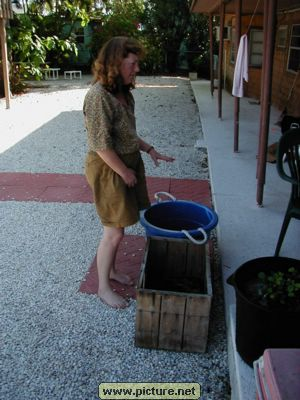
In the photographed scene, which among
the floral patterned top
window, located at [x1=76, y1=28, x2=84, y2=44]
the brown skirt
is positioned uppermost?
window, located at [x1=76, y1=28, x2=84, y2=44]

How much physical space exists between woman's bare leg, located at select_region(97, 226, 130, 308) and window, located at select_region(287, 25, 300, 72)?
7257 millimetres

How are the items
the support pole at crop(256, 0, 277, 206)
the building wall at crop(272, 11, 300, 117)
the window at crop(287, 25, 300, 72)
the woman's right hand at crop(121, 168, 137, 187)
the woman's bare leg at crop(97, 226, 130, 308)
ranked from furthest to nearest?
1. the window at crop(287, 25, 300, 72)
2. the building wall at crop(272, 11, 300, 117)
3. the support pole at crop(256, 0, 277, 206)
4. the woman's bare leg at crop(97, 226, 130, 308)
5. the woman's right hand at crop(121, 168, 137, 187)

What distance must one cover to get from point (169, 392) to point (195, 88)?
12664 mm

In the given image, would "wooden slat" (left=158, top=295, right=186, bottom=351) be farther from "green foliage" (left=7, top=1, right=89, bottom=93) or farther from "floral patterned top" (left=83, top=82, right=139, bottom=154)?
"green foliage" (left=7, top=1, right=89, bottom=93)

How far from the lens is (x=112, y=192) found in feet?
8.42

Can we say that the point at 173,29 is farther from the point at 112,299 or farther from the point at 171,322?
the point at 171,322

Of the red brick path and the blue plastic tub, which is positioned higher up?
the blue plastic tub

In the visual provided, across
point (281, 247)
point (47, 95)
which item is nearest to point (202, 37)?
point (47, 95)

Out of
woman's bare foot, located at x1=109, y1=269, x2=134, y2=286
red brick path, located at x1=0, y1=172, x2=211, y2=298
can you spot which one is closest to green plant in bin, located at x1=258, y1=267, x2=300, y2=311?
woman's bare foot, located at x1=109, y1=269, x2=134, y2=286

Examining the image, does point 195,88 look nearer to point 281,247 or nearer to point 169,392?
point 281,247

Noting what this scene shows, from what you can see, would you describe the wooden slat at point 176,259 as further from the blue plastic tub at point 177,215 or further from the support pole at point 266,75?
the support pole at point 266,75

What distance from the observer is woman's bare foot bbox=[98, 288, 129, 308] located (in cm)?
291

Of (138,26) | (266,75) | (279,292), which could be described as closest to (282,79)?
(266,75)

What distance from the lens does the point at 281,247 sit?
3.32m
